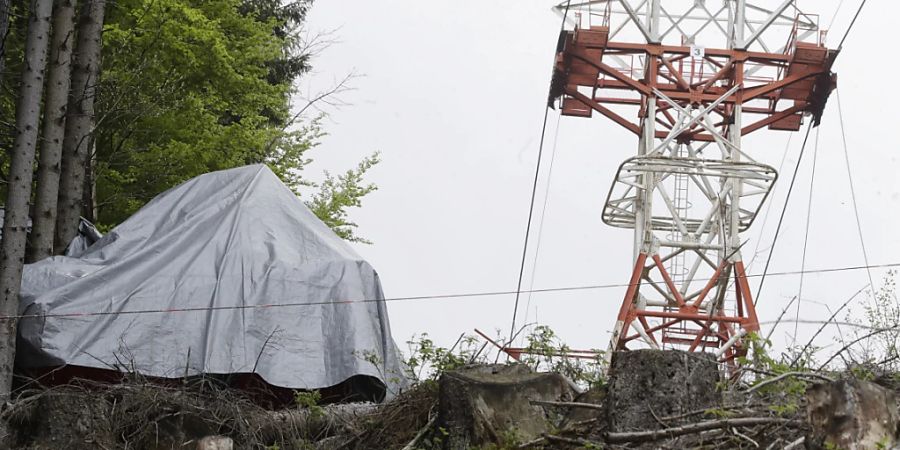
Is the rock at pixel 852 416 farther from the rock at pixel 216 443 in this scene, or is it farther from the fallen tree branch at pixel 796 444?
the rock at pixel 216 443

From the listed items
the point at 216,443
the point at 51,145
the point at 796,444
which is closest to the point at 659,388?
the point at 796,444

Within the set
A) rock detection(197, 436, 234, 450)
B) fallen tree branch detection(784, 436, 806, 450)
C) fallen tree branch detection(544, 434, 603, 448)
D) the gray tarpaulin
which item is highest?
the gray tarpaulin

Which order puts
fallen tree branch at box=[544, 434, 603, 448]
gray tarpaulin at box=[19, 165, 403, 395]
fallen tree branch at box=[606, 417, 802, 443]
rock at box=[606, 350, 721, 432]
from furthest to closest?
gray tarpaulin at box=[19, 165, 403, 395] < fallen tree branch at box=[544, 434, 603, 448] < rock at box=[606, 350, 721, 432] < fallen tree branch at box=[606, 417, 802, 443]

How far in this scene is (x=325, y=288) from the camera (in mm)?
9664

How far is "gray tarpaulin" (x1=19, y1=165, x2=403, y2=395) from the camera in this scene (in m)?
8.84

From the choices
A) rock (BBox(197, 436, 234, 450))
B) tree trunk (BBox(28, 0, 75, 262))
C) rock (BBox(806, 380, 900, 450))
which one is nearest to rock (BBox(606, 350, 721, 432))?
rock (BBox(806, 380, 900, 450))

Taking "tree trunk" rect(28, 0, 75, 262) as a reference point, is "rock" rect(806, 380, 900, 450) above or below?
below

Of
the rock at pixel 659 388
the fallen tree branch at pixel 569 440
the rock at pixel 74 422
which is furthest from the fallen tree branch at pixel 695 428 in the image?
the rock at pixel 74 422

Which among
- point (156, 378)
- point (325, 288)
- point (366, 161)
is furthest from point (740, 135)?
point (156, 378)

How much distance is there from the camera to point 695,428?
525 cm

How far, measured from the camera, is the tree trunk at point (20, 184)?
27.7ft

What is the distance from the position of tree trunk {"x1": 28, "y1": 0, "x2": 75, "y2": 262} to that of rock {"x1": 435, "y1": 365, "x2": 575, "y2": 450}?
4.65 m

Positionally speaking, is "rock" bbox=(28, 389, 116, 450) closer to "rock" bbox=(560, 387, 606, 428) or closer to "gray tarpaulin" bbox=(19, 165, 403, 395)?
"gray tarpaulin" bbox=(19, 165, 403, 395)

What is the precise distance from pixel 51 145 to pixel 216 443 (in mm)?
3576
